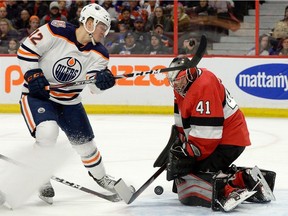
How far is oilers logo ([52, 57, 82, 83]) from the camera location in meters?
4.43

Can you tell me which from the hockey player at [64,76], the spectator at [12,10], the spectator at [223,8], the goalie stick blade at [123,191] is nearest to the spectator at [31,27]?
the spectator at [12,10]

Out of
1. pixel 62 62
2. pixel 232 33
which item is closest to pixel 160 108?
pixel 232 33

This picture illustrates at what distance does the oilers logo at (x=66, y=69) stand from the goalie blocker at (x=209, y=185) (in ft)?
2.18

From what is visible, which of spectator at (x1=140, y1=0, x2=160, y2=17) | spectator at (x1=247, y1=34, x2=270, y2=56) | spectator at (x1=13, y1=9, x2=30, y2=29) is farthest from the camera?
spectator at (x1=13, y1=9, x2=30, y2=29)

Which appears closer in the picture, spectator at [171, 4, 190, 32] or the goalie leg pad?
the goalie leg pad

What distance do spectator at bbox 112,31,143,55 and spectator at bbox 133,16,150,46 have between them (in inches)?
2.0

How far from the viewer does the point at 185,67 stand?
4.06m

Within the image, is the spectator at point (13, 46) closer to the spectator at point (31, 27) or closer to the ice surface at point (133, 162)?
the spectator at point (31, 27)

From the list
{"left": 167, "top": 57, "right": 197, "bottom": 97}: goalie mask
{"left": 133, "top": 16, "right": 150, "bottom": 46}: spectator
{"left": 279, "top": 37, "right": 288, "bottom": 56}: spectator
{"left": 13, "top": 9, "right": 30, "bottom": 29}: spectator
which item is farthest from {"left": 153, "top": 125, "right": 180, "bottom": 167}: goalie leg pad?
{"left": 13, "top": 9, "right": 30, "bottom": 29}: spectator

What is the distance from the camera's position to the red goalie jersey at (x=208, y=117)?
13.1 feet

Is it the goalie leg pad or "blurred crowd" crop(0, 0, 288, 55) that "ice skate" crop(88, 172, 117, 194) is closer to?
the goalie leg pad

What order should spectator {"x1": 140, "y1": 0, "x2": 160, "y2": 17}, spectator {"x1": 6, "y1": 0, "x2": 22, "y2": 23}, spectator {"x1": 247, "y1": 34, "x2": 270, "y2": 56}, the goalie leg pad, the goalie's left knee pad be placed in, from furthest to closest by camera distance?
spectator {"x1": 6, "y1": 0, "x2": 22, "y2": 23}, spectator {"x1": 140, "y1": 0, "x2": 160, "y2": 17}, spectator {"x1": 247, "y1": 34, "x2": 270, "y2": 56}, the goalie leg pad, the goalie's left knee pad

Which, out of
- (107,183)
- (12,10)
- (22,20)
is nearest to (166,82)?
(22,20)

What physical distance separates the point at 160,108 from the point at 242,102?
0.91m
